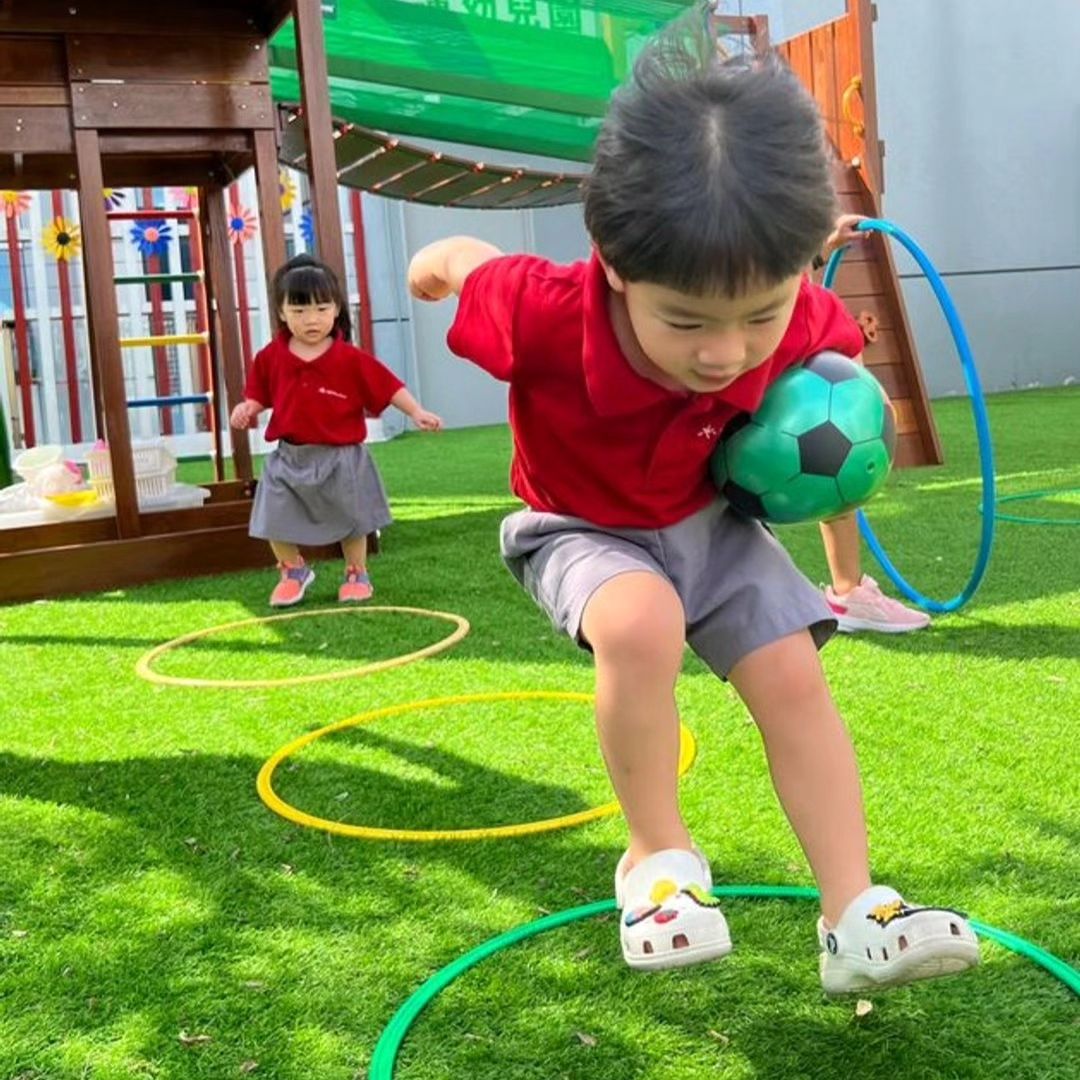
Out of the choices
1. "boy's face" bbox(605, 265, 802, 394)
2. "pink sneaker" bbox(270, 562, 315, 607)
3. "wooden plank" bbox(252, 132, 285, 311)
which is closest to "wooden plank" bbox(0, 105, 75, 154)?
"wooden plank" bbox(252, 132, 285, 311)

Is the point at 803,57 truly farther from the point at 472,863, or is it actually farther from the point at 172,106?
the point at 472,863

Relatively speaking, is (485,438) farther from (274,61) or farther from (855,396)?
(855,396)

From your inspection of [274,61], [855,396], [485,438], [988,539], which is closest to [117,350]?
[274,61]

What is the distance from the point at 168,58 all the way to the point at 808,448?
453 cm

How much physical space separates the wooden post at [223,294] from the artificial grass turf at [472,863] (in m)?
2.82

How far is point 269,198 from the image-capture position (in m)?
5.92

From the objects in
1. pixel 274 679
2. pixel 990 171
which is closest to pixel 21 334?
pixel 274 679

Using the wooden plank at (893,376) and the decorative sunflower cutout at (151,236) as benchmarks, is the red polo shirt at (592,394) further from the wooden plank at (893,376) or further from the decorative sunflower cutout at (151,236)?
the decorative sunflower cutout at (151,236)

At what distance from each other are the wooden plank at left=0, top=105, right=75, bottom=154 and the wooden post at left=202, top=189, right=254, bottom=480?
5.47 feet

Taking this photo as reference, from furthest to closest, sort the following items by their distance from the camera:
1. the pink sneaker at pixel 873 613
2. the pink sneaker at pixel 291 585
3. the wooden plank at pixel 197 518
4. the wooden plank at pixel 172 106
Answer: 1. the wooden plank at pixel 197 518
2. the wooden plank at pixel 172 106
3. the pink sneaker at pixel 291 585
4. the pink sneaker at pixel 873 613

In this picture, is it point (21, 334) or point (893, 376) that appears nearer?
point (893, 376)

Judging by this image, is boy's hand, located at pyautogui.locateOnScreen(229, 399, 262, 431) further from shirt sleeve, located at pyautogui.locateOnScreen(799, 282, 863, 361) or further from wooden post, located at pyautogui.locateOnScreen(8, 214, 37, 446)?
wooden post, located at pyautogui.locateOnScreen(8, 214, 37, 446)

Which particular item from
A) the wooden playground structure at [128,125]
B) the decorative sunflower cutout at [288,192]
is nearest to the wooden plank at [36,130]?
the wooden playground structure at [128,125]

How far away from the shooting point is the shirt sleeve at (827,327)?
2100 mm
